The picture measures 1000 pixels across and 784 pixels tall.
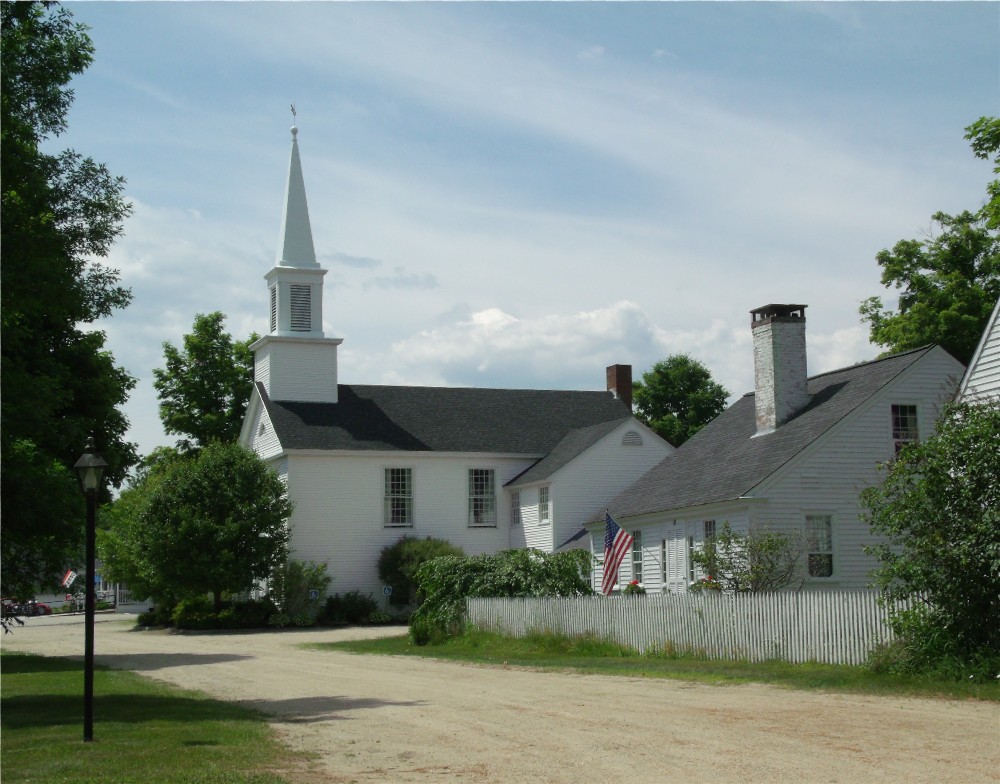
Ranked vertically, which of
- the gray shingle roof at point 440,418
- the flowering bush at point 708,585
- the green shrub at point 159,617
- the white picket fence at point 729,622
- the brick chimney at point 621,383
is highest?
the brick chimney at point 621,383

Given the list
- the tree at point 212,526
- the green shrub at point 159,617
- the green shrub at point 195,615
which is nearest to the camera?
the tree at point 212,526

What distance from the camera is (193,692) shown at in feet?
67.3

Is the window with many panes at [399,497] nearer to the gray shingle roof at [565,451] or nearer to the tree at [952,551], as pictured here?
the gray shingle roof at [565,451]

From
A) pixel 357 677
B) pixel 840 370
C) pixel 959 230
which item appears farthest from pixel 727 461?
pixel 959 230

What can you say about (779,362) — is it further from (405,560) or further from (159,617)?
(159,617)

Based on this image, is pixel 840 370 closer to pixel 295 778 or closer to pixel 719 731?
pixel 719 731

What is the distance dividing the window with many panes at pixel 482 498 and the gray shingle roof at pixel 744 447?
1362 cm

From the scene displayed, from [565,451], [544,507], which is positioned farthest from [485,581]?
[565,451]

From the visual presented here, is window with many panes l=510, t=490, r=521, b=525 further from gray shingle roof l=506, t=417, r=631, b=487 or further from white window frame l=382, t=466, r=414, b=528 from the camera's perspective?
white window frame l=382, t=466, r=414, b=528

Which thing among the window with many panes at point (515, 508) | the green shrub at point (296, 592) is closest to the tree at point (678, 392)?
the window with many panes at point (515, 508)

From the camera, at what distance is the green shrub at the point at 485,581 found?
3127 centimetres

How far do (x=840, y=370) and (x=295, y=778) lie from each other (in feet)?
84.9

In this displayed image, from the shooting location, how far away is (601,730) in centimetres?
1402

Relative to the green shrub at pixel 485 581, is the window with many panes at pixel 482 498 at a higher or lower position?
higher
